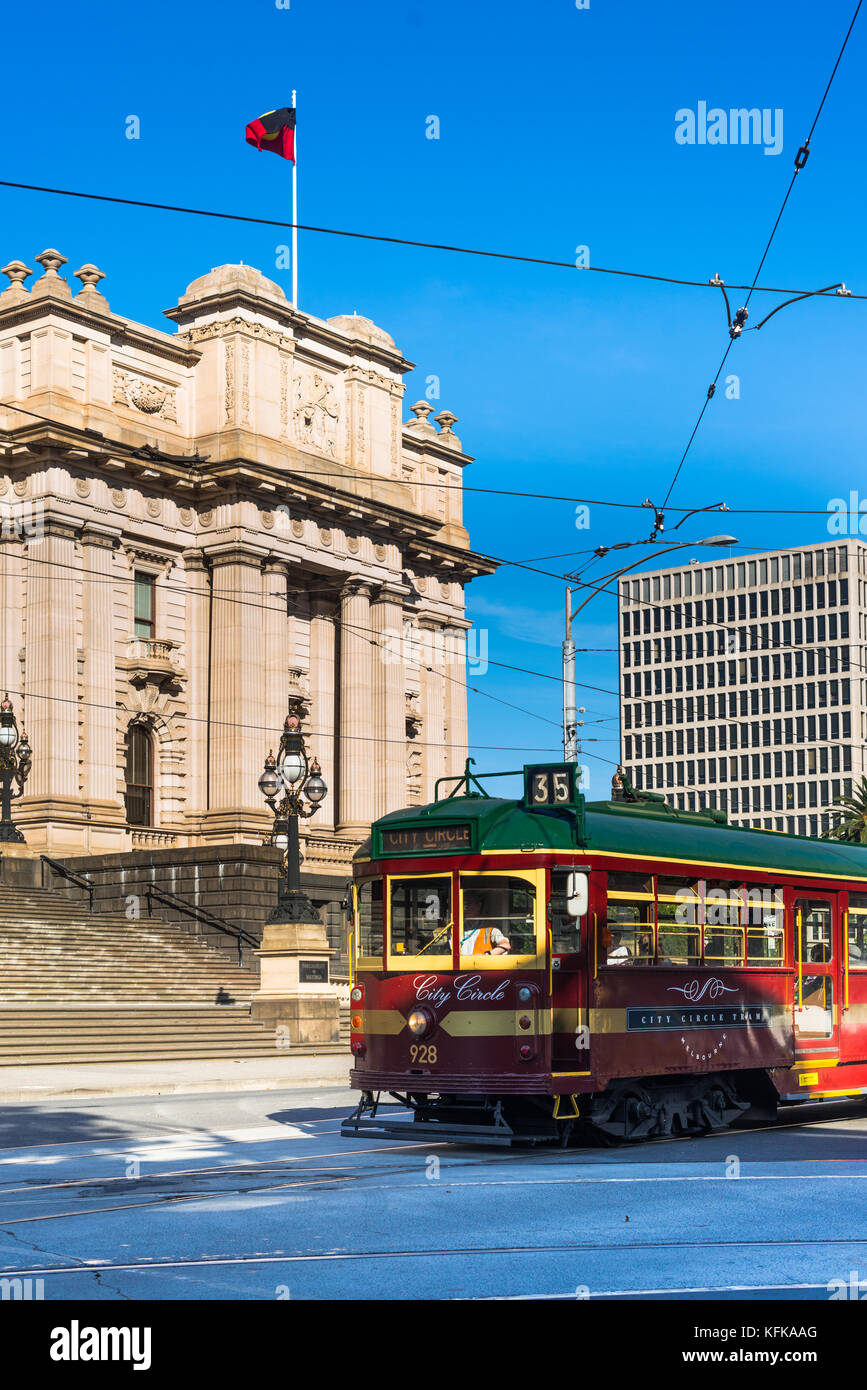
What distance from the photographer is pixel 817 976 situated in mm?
19312

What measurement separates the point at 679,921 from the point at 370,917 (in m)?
3.07

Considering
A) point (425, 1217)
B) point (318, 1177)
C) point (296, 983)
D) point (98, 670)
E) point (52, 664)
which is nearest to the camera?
point (425, 1217)

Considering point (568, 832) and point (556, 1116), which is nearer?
point (556, 1116)

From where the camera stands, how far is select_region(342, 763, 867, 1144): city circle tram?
15.5 metres

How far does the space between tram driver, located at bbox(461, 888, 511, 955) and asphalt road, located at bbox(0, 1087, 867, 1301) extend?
1843mm

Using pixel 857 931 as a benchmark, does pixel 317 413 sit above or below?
above

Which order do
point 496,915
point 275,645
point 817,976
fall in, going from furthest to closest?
point 275,645 < point 817,976 < point 496,915

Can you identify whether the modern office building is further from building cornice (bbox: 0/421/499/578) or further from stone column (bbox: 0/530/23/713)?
stone column (bbox: 0/530/23/713)

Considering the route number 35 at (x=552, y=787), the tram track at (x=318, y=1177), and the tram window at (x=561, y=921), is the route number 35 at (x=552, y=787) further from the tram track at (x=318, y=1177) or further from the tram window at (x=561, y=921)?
the tram track at (x=318, y=1177)

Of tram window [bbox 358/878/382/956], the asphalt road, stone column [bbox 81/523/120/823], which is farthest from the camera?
stone column [bbox 81/523/120/823]

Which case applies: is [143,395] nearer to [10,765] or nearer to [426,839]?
[10,765]

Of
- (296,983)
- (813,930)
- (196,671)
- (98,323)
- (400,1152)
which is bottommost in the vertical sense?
(400,1152)

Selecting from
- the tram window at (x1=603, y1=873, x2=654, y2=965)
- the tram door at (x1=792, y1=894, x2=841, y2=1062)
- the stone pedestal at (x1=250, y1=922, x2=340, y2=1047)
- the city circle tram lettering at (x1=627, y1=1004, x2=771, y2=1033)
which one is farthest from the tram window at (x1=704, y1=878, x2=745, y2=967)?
the stone pedestal at (x1=250, y1=922, x2=340, y2=1047)

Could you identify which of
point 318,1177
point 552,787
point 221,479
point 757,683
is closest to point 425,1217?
point 318,1177
